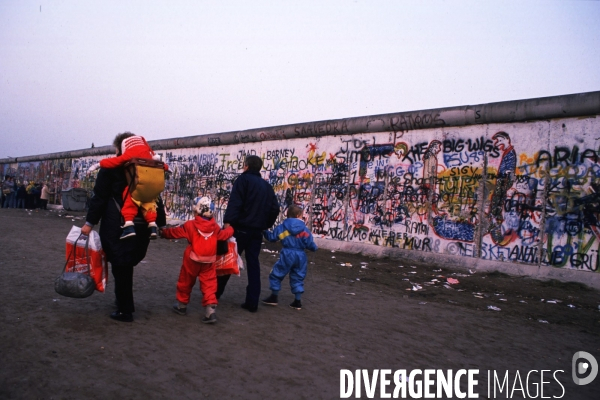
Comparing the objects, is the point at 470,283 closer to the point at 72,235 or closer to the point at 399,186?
the point at 399,186

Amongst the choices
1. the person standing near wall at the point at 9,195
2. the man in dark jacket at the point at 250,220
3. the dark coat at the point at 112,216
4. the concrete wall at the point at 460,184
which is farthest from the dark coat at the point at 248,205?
the person standing near wall at the point at 9,195

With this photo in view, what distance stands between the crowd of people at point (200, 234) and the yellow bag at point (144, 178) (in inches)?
2.8

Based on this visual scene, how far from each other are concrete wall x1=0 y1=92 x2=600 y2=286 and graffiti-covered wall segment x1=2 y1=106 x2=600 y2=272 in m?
0.02

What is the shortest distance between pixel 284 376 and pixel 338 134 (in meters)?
9.66

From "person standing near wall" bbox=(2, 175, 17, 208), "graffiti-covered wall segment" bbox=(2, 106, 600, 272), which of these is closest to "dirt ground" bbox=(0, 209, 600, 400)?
"graffiti-covered wall segment" bbox=(2, 106, 600, 272)

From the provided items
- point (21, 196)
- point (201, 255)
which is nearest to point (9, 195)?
point (21, 196)

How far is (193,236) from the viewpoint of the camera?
4797 mm

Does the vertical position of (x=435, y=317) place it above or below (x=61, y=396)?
below

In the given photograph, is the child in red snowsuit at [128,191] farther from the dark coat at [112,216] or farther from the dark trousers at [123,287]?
the dark trousers at [123,287]

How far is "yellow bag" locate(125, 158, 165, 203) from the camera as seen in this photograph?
4422mm

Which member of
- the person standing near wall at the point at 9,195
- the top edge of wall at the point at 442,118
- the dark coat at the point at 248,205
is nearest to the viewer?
the dark coat at the point at 248,205

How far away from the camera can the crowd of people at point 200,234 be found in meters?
4.52

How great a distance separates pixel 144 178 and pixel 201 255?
0.92m


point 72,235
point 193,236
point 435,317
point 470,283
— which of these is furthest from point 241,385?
point 470,283
